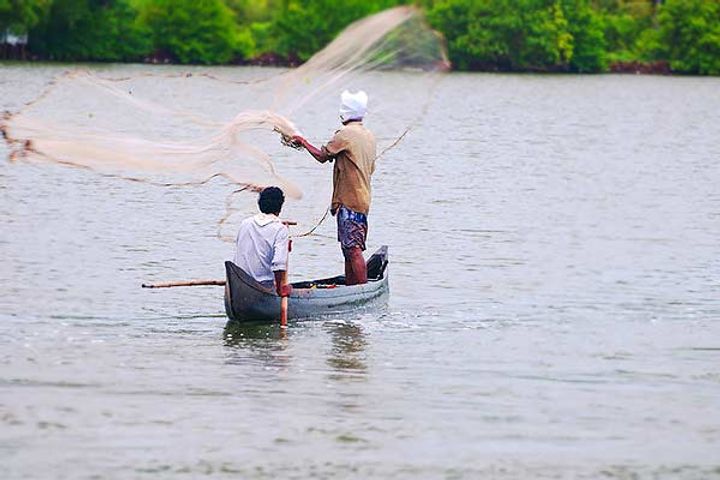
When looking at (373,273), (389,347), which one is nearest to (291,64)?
(373,273)

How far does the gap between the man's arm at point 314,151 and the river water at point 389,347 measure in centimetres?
140

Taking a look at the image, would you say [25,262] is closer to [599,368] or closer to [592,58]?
[599,368]

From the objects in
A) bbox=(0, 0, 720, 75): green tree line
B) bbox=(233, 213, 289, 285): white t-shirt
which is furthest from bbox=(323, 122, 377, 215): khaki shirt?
bbox=(0, 0, 720, 75): green tree line

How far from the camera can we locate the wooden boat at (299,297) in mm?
14156

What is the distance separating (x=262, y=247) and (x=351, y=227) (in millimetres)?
1039

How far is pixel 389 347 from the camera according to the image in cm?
1377

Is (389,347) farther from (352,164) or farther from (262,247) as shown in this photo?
(352,164)

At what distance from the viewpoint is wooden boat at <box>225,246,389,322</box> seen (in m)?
14.2

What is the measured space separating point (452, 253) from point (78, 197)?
7372 mm

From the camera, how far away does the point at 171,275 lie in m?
17.9

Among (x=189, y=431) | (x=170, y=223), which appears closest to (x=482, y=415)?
(x=189, y=431)

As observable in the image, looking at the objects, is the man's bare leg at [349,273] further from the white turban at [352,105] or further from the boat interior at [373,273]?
the white turban at [352,105]

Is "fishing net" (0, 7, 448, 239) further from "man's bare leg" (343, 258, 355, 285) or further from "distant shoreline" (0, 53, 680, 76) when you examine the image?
"distant shoreline" (0, 53, 680, 76)

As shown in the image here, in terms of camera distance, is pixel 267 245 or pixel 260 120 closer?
pixel 267 245
